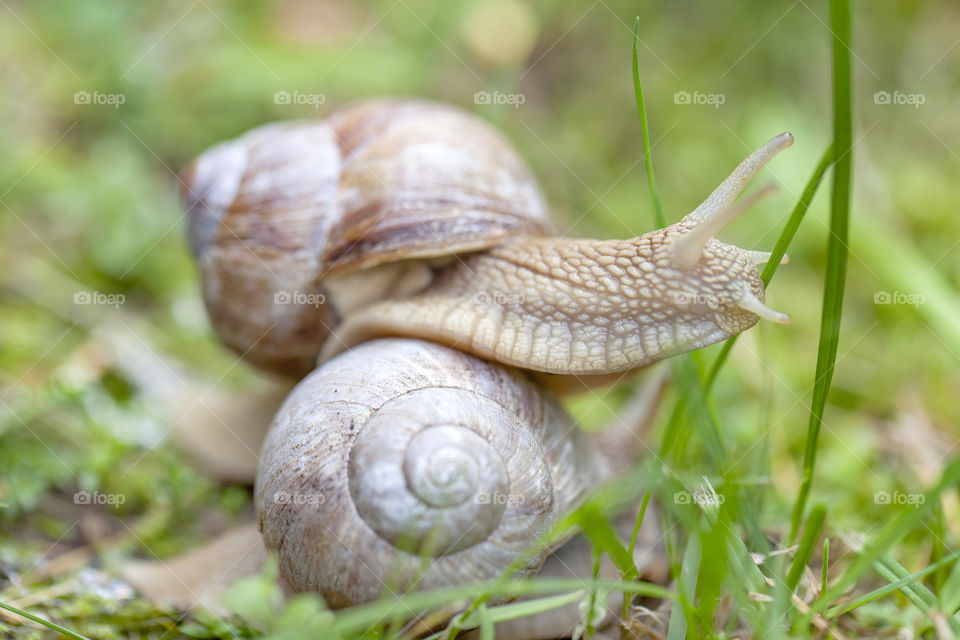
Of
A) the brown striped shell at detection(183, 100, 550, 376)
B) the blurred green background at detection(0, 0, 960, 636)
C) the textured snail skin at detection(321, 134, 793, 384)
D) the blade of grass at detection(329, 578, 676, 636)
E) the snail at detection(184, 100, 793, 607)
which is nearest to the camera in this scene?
the blade of grass at detection(329, 578, 676, 636)

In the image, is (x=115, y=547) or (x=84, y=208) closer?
(x=115, y=547)

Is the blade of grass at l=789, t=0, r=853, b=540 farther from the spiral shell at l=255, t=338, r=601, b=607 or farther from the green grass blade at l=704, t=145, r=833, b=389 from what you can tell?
the spiral shell at l=255, t=338, r=601, b=607

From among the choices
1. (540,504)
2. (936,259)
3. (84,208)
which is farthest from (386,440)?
(936,259)

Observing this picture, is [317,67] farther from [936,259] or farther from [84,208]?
[936,259]

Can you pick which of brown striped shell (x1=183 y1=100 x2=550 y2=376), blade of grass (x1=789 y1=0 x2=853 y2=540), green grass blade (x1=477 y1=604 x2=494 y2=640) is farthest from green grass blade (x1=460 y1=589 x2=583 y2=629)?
brown striped shell (x1=183 y1=100 x2=550 y2=376)

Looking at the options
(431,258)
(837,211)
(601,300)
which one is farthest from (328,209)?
(837,211)

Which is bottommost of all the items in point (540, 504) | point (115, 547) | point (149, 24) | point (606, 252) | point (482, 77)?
point (115, 547)

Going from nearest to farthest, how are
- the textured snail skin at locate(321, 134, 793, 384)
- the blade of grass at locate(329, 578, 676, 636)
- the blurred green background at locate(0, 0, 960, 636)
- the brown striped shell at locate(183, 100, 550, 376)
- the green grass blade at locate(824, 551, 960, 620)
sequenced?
the blade of grass at locate(329, 578, 676, 636) → the green grass blade at locate(824, 551, 960, 620) → the textured snail skin at locate(321, 134, 793, 384) → the brown striped shell at locate(183, 100, 550, 376) → the blurred green background at locate(0, 0, 960, 636)
